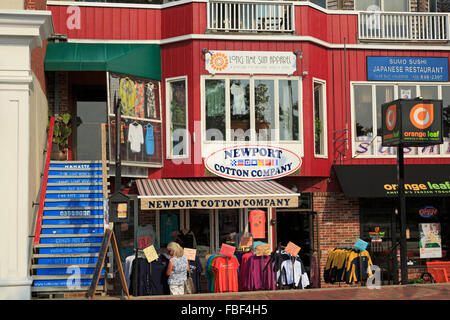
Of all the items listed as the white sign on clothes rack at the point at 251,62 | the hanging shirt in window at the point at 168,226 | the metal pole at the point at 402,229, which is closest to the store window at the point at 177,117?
the white sign on clothes rack at the point at 251,62

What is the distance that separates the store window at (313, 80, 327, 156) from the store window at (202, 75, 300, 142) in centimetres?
95

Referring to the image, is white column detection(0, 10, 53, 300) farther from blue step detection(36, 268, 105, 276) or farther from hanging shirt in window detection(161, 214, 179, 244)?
hanging shirt in window detection(161, 214, 179, 244)

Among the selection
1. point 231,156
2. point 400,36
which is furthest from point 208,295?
point 400,36

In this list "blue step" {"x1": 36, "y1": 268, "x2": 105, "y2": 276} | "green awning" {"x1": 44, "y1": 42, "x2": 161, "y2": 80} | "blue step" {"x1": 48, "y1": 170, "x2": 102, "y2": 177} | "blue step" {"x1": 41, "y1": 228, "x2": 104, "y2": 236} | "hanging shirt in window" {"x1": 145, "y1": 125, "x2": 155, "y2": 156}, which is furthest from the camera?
"hanging shirt in window" {"x1": 145, "y1": 125, "x2": 155, "y2": 156}

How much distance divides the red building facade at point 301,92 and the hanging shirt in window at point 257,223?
198 millimetres

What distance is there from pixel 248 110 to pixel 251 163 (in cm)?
152

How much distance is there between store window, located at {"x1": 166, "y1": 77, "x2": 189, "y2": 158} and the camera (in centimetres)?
1884

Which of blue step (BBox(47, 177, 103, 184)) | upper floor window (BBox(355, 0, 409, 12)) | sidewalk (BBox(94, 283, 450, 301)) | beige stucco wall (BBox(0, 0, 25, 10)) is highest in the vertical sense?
upper floor window (BBox(355, 0, 409, 12))

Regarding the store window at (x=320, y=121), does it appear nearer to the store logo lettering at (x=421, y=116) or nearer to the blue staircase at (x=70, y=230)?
the store logo lettering at (x=421, y=116)

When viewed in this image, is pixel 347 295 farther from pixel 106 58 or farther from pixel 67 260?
pixel 106 58

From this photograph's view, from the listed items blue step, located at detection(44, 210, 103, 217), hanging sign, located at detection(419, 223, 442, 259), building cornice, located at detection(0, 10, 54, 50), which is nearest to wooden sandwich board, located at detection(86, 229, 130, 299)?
blue step, located at detection(44, 210, 103, 217)

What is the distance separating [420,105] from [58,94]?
33.2ft

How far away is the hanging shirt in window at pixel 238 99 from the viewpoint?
18859 millimetres

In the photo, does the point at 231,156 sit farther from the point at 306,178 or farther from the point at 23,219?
the point at 23,219
